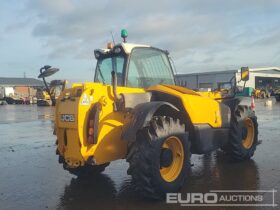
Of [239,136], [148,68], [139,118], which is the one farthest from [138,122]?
[239,136]

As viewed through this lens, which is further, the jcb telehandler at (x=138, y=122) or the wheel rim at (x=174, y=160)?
the wheel rim at (x=174, y=160)

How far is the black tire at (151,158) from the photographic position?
5164mm

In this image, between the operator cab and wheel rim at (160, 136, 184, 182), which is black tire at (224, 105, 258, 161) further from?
wheel rim at (160, 136, 184, 182)

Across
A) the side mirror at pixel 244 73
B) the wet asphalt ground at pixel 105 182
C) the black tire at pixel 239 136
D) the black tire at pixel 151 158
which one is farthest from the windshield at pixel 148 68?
the wet asphalt ground at pixel 105 182

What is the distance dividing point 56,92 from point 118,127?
1.56 m

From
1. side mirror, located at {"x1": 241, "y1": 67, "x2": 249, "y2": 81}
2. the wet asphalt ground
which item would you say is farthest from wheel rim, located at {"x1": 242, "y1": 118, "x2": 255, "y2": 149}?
side mirror, located at {"x1": 241, "y1": 67, "x2": 249, "y2": 81}

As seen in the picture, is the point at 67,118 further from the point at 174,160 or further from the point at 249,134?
the point at 249,134

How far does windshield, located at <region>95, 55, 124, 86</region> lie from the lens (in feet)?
20.6

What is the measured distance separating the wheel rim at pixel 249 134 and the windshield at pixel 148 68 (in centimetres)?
220

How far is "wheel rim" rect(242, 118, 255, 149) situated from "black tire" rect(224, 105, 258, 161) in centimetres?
6

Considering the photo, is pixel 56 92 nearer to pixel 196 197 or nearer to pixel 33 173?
pixel 33 173

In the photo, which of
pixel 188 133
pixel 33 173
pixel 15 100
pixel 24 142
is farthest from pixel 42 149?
pixel 15 100

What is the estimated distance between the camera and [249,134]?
8.30 metres

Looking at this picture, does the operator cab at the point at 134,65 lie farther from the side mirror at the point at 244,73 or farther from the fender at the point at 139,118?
the side mirror at the point at 244,73
